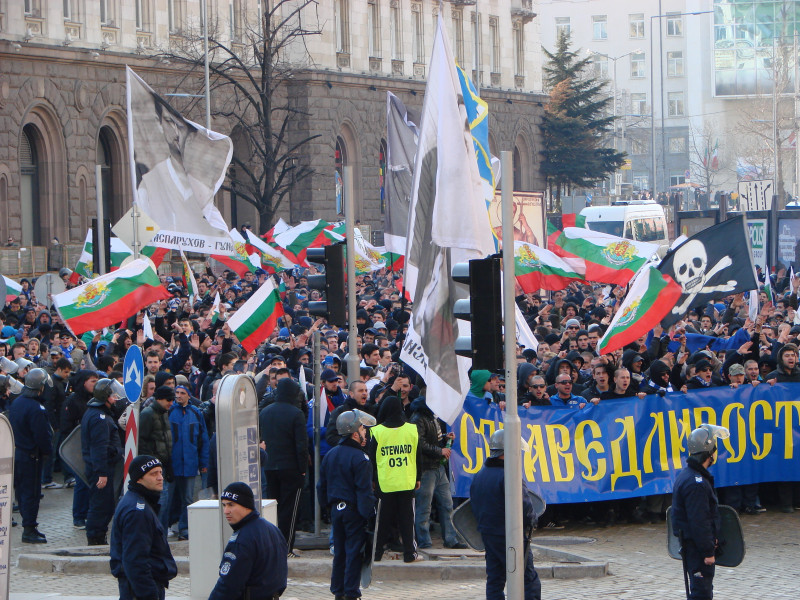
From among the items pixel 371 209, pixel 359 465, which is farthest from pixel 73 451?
pixel 371 209

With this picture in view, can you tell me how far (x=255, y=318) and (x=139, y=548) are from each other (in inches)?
293

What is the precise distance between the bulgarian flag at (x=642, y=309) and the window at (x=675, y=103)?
309ft

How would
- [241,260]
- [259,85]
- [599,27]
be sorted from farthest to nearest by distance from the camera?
[599,27], [259,85], [241,260]

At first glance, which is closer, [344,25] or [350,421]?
[350,421]

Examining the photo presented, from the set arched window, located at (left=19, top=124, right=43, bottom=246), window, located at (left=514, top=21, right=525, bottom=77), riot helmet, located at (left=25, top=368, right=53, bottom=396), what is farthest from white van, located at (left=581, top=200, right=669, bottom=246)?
riot helmet, located at (left=25, top=368, right=53, bottom=396)

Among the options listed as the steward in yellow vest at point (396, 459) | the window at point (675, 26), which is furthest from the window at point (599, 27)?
the steward in yellow vest at point (396, 459)

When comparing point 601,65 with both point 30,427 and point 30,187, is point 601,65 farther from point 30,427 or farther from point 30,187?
point 30,427

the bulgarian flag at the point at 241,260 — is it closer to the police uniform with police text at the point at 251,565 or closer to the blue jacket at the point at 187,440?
the blue jacket at the point at 187,440

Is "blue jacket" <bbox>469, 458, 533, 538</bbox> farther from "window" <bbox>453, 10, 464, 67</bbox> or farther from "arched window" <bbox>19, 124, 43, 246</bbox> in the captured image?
"window" <bbox>453, 10, 464, 67</bbox>

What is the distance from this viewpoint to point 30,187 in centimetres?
4050

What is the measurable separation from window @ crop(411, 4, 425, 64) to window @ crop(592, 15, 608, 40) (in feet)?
187

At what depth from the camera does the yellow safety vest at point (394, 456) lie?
38.4 ft

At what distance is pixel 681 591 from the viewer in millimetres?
11062

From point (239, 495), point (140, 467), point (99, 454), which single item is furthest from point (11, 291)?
point (239, 495)
